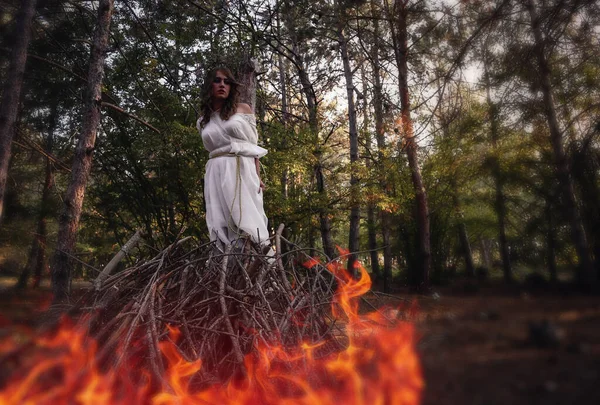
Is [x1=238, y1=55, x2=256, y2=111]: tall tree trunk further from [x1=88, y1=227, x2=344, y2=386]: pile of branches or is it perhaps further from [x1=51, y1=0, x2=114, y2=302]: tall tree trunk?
[x1=88, y1=227, x2=344, y2=386]: pile of branches

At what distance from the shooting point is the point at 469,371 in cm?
73

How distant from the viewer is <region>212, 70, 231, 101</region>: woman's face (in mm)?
3074

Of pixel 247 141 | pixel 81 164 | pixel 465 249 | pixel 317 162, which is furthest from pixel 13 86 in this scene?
pixel 317 162

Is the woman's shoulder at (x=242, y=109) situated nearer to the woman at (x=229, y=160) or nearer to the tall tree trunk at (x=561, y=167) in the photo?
the woman at (x=229, y=160)

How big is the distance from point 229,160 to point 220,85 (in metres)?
0.61

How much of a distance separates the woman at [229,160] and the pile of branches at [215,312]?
2.29 ft

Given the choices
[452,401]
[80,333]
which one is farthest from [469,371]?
[80,333]

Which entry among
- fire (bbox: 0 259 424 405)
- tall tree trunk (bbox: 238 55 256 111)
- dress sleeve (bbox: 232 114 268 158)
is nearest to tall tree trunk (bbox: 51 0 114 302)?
tall tree trunk (bbox: 238 55 256 111)

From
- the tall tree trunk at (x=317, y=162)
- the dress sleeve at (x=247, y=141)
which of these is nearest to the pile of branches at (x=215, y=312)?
the dress sleeve at (x=247, y=141)

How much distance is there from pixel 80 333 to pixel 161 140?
189 inches

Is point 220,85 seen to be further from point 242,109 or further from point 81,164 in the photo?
point 81,164

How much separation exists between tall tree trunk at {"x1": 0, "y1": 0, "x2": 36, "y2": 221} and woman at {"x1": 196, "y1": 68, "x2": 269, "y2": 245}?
7.95 feet

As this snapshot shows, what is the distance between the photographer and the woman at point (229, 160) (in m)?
2.92

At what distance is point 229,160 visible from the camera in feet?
10.0
